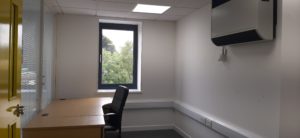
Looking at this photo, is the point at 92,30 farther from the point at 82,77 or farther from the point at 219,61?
the point at 219,61

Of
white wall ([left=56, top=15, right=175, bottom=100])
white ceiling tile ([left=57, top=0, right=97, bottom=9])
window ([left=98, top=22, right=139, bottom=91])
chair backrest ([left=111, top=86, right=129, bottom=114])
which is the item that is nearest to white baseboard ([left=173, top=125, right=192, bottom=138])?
white wall ([left=56, top=15, right=175, bottom=100])

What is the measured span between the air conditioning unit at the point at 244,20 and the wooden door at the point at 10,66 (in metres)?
2.02

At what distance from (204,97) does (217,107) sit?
42cm

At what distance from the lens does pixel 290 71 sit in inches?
84.6

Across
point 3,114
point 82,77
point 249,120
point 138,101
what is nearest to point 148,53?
point 138,101

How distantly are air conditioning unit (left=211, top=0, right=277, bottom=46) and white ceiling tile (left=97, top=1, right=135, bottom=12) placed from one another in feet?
4.60

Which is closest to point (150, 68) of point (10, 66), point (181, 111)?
point (181, 111)

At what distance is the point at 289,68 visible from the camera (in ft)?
7.04

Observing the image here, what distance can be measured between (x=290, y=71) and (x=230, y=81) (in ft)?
2.80

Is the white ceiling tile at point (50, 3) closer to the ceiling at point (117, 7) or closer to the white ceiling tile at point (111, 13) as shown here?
the ceiling at point (117, 7)

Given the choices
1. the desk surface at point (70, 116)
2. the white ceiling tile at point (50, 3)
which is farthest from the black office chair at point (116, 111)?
the white ceiling tile at point (50, 3)

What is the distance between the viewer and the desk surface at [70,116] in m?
2.47

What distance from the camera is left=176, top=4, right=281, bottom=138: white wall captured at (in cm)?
228

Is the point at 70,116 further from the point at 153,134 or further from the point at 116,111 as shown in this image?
the point at 153,134
